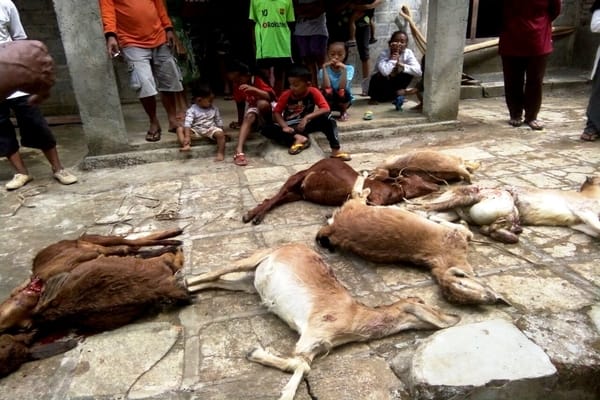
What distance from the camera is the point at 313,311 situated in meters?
2.48

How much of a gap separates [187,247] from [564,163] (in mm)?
4331

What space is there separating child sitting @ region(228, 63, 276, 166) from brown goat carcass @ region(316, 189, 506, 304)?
2652 mm

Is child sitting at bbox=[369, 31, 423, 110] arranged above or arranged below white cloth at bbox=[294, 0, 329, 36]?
below

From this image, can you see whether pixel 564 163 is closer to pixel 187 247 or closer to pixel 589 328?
pixel 589 328

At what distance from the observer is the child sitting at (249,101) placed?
5.80 meters

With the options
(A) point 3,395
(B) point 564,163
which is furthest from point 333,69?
(A) point 3,395

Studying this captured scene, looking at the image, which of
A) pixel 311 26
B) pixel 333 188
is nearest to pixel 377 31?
pixel 311 26

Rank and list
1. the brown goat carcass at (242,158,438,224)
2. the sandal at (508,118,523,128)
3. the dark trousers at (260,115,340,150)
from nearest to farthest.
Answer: the brown goat carcass at (242,158,438,224) < the dark trousers at (260,115,340,150) < the sandal at (508,118,523,128)

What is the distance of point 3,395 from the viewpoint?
2.29m

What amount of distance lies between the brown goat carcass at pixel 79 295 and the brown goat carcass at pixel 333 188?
1.36 meters

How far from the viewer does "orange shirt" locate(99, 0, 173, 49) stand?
215 inches

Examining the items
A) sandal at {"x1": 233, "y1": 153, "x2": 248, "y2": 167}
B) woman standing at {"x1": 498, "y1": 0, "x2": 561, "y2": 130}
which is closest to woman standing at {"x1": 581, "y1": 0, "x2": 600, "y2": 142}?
woman standing at {"x1": 498, "y1": 0, "x2": 561, "y2": 130}

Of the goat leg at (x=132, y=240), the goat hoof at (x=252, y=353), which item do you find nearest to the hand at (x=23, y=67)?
the goat leg at (x=132, y=240)

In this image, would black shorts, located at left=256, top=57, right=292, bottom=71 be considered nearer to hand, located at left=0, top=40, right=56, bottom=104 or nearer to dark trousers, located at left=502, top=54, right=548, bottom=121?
dark trousers, located at left=502, top=54, right=548, bottom=121
